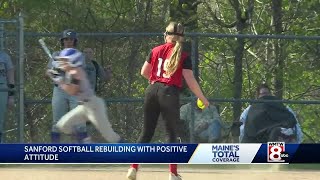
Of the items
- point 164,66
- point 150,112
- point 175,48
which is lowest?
point 150,112

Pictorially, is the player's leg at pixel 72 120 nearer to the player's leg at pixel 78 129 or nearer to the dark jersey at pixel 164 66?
the player's leg at pixel 78 129

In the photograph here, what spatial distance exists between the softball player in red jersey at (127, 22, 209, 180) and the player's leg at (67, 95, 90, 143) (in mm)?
1981

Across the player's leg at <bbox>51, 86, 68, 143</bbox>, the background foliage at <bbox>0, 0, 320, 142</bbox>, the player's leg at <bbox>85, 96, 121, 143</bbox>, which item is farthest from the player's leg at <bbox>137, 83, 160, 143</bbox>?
the background foliage at <bbox>0, 0, 320, 142</bbox>

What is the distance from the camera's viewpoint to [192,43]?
14148 millimetres

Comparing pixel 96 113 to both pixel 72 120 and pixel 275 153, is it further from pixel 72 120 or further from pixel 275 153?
pixel 275 153

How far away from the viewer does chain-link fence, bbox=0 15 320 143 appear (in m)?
14.1

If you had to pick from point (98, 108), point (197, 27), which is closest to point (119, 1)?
point (197, 27)

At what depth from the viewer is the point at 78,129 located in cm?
1282

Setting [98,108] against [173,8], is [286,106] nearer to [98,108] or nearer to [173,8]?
[98,108]

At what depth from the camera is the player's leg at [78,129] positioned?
41.5 ft

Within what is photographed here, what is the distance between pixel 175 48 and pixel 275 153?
204 cm

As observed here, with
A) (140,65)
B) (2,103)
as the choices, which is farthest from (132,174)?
(140,65)

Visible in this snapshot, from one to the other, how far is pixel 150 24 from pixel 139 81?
2.90 m

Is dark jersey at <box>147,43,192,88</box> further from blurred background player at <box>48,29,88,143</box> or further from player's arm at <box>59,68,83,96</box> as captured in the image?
blurred background player at <box>48,29,88,143</box>
